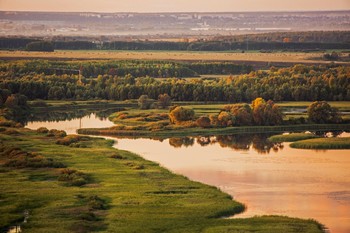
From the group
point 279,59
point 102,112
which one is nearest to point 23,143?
point 102,112

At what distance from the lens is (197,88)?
67.6 meters

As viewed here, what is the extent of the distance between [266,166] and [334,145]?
22.1 feet

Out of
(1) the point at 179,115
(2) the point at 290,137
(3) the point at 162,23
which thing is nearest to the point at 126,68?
(1) the point at 179,115

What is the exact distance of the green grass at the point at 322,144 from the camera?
158ft

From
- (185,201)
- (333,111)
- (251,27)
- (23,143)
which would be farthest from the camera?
(251,27)

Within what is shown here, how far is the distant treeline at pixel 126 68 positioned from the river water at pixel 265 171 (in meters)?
29.1

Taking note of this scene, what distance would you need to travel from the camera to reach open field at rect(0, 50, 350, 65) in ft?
330

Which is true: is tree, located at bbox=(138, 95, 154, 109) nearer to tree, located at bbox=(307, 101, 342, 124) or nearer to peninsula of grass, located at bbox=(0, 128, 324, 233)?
tree, located at bbox=(307, 101, 342, 124)

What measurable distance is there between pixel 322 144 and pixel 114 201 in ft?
52.6

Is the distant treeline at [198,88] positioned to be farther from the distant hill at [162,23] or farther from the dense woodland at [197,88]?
the distant hill at [162,23]

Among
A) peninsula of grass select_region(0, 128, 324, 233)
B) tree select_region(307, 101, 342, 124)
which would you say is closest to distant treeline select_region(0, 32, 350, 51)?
tree select_region(307, 101, 342, 124)

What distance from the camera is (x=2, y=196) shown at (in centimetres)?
3491

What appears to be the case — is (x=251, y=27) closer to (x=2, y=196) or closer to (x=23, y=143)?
(x=23, y=143)

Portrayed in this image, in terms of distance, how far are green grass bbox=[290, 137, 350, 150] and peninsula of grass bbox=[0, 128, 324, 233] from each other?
8.31 m
